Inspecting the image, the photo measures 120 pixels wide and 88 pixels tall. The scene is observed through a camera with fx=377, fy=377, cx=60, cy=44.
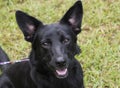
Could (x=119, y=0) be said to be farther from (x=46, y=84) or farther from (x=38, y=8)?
(x=46, y=84)

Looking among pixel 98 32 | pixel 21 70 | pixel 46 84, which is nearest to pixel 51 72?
pixel 46 84

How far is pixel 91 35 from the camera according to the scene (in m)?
5.86

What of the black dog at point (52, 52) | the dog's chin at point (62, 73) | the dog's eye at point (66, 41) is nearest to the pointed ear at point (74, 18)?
the black dog at point (52, 52)

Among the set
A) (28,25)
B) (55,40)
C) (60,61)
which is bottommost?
(60,61)

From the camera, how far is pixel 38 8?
671 centimetres

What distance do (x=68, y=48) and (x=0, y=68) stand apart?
1392mm

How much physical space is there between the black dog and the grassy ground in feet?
3.03

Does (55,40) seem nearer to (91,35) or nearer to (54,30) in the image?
(54,30)

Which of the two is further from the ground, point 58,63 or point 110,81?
point 58,63

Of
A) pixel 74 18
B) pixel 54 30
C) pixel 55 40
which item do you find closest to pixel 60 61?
pixel 55 40

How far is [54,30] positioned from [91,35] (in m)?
1.99

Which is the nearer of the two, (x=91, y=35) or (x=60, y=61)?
(x=60, y=61)

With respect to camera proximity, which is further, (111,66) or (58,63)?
(111,66)

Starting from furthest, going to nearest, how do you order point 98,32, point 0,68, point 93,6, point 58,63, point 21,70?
point 93,6
point 98,32
point 0,68
point 21,70
point 58,63
